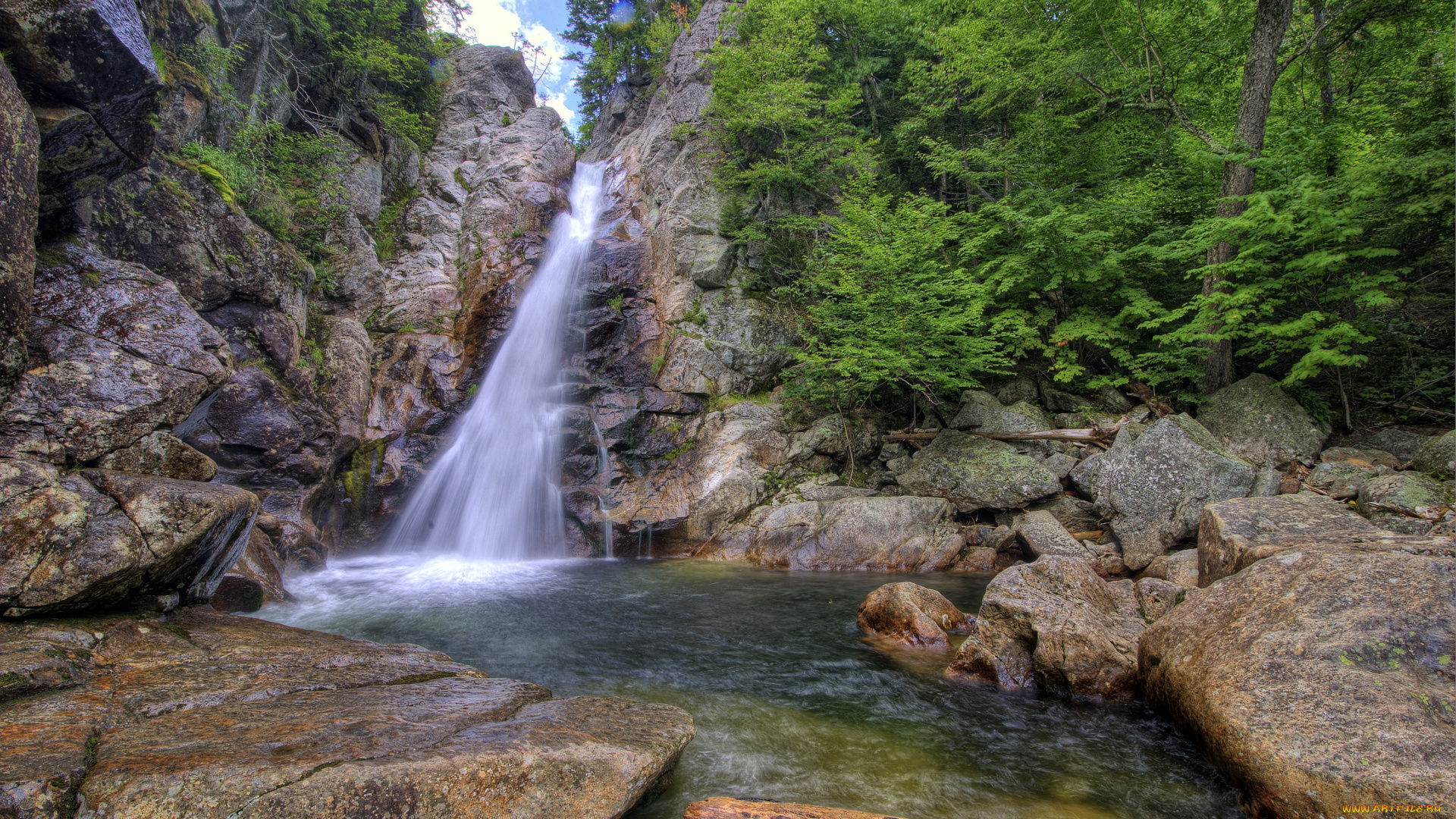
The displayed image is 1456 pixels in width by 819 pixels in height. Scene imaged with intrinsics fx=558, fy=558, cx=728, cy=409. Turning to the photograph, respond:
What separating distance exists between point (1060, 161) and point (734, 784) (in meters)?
14.7

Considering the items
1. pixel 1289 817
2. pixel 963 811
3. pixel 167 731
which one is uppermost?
pixel 167 731

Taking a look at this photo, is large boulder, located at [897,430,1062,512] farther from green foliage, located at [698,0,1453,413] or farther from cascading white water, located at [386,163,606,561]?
cascading white water, located at [386,163,606,561]

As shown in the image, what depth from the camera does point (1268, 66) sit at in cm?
970

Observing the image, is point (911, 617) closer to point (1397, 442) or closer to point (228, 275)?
point (1397, 442)

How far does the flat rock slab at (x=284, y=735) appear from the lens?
7.98 ft

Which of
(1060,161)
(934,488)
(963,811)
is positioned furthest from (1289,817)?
(1060,161)

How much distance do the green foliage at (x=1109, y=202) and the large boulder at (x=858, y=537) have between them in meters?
2.85

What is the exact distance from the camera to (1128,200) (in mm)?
10945

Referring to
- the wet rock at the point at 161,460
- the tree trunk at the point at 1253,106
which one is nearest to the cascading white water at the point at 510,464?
the wet rock at the point at 161,460

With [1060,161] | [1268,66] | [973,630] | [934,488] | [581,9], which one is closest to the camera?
[973,630]

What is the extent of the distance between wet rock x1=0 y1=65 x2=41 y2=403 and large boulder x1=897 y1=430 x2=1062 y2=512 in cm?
1280

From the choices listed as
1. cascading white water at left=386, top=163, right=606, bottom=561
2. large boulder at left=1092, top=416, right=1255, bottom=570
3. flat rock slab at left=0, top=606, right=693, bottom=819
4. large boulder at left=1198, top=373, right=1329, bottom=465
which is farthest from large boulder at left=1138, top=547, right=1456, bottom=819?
cascading white water at left=386, top=163, right=606, bottom=561

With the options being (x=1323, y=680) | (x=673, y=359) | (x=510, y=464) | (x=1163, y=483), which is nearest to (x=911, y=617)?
(x=1323, y=680)

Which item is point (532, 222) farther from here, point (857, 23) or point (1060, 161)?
point (1060, 161)
